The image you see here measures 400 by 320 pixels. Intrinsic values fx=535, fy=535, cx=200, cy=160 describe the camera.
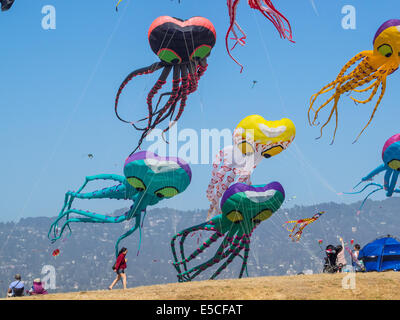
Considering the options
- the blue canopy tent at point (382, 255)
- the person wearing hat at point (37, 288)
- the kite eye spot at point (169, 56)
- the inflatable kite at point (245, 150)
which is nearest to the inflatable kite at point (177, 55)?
the kite eye spot at point (169, 56)

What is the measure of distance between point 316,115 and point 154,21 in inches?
262

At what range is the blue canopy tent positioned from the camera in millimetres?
18047

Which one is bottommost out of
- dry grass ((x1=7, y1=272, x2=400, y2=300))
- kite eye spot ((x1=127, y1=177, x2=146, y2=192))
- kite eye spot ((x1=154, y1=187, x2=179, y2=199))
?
dry grass ((x1=7, y1=272, x2=400, y2=300))

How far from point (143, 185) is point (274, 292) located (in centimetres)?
759

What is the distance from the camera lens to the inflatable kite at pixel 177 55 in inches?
707

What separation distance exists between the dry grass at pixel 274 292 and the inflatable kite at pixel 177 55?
649 cm

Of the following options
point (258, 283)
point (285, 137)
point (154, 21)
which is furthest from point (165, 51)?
point (258, 283)

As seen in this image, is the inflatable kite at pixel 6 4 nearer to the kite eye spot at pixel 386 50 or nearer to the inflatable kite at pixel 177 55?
the inflatable kite at pixel 177 55

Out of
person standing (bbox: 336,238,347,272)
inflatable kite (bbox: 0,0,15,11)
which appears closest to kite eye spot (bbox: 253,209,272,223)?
person standing (bbox: 336,238,347,272)

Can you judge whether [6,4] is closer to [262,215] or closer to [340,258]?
[262,215]

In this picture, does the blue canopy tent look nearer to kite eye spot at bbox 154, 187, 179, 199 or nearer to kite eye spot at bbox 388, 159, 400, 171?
kite eye spot at bbox 388, 159, 400, 171

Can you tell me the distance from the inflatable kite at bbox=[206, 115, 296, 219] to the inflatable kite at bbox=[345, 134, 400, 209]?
17.3 ft
